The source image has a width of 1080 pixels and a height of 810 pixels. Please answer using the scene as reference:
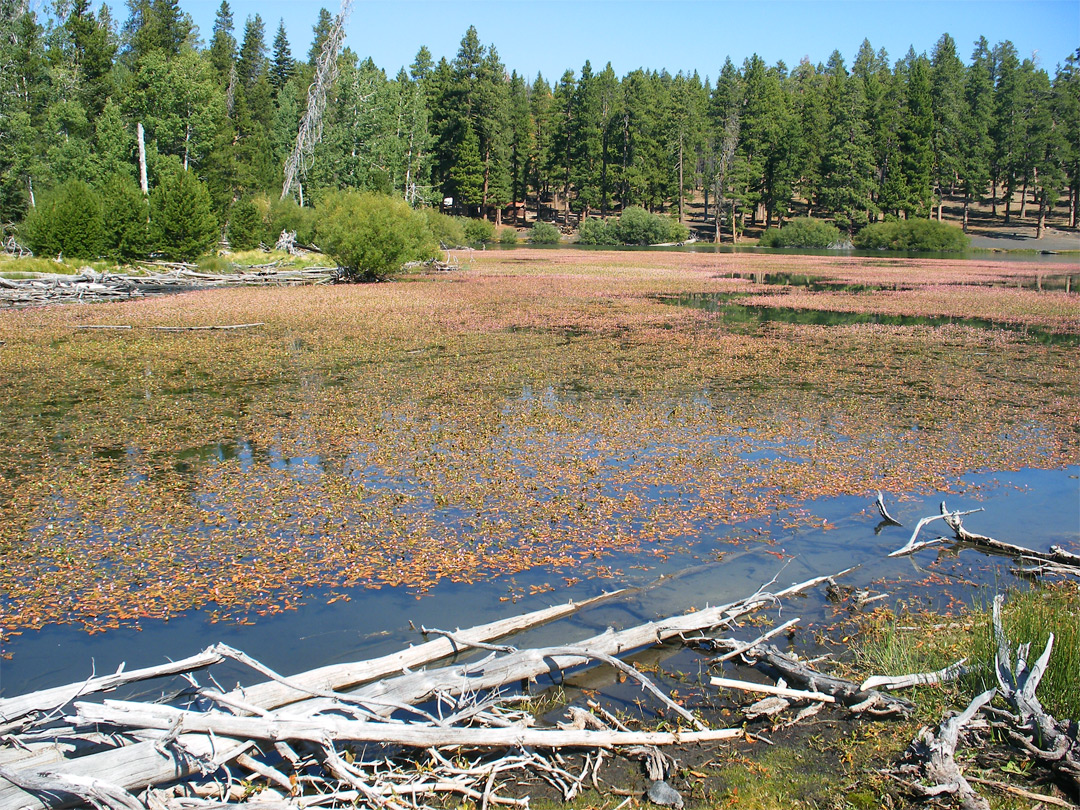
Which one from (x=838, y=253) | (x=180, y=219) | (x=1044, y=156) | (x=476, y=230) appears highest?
(x=1044, y=156)

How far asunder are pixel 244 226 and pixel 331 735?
126ft

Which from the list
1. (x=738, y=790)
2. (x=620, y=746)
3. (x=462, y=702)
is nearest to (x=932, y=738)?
(x=738, y=790)

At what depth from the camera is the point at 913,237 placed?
62.8m

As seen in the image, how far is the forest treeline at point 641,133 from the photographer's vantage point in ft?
190

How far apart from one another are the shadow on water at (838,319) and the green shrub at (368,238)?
1082 centimetres

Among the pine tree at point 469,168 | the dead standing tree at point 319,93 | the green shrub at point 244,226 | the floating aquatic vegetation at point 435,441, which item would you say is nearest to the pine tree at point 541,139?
the pine tree at point 469,168

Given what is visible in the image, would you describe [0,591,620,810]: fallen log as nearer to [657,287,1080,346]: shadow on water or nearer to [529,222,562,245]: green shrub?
[657,287,1080,346]: shadow on water

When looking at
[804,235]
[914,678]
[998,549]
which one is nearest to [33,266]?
[998,549]

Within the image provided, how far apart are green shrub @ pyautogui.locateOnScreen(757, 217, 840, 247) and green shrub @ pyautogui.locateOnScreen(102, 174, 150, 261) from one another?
51290 millimetres

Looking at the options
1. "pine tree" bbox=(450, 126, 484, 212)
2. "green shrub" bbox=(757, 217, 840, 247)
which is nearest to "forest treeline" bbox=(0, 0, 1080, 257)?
"pine tree" bbox=(450, 126, 484, 212)

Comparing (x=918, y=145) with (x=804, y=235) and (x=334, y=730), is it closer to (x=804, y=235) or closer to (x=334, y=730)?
(x=804, y=235)

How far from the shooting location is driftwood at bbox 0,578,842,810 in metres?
3.38

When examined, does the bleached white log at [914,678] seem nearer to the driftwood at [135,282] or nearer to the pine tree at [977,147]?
the driftwood at [135,282]

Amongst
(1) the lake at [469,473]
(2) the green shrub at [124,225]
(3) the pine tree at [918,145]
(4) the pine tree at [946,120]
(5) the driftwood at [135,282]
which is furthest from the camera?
(4) the pine tree at [946,120]
